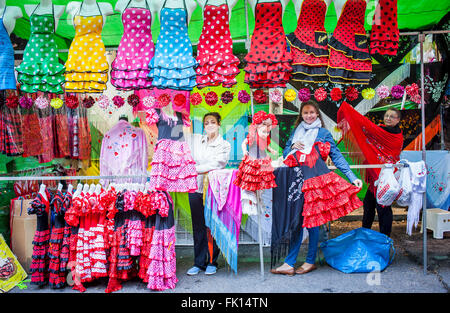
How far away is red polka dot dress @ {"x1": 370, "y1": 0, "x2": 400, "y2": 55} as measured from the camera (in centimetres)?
333

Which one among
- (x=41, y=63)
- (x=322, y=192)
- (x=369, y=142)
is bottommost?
(x=322, y=192)

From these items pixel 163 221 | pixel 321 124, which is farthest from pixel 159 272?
pixel 321 124

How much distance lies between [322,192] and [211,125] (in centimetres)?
135

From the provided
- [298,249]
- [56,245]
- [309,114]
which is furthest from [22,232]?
[309,114]

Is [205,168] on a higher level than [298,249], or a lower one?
higher

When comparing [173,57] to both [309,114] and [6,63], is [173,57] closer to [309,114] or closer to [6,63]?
[309,114]

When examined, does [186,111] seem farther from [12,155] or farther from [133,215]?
[12,155]

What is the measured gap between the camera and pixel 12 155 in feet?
13.6

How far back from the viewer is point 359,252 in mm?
3688

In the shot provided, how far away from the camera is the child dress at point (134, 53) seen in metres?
3.28

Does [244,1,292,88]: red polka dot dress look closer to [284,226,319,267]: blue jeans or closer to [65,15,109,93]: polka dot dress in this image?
[65,15,109,93]: polka dot dress

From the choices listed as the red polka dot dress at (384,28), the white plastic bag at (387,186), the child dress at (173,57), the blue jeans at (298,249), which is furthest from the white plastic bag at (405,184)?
the child dress at (173,57)

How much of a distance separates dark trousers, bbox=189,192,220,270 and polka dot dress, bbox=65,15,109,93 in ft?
4.92

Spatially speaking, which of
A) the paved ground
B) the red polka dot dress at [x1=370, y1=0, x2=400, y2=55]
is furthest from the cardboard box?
the red polka dot dress at [x1=370, y1=0, x2=400, y2=55]
